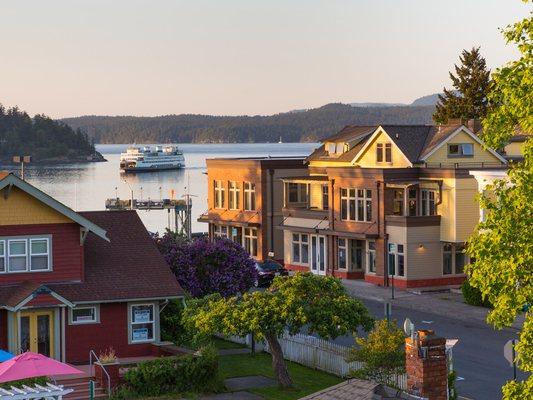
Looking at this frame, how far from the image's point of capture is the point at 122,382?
3472cm

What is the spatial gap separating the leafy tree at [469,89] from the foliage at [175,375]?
7183 cm

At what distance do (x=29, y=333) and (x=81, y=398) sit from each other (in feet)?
16.5

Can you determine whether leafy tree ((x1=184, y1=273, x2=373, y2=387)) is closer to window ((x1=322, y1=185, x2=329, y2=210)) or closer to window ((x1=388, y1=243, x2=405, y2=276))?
window ((x1=388, y1=243, x2=405, y2=276))

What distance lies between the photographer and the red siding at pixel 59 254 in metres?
39.2

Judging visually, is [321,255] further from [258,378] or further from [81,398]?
[81,398]

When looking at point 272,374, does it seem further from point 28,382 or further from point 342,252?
point 342,252

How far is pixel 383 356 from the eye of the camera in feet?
107

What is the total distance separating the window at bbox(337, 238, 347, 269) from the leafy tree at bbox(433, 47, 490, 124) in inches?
1647

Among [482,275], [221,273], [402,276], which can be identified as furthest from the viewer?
[402,276]

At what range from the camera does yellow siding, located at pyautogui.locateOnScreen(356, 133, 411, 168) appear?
64.7 metres

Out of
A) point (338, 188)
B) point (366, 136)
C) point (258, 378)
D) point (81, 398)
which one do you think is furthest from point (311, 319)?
point (366, 136)

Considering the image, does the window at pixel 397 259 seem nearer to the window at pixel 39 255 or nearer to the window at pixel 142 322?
the window at pixel 142 322

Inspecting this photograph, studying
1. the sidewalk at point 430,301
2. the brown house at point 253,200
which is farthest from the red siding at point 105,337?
the brown house at point 253,200

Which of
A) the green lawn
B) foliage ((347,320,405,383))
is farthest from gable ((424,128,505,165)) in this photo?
foliage ((347,320,405,383))
